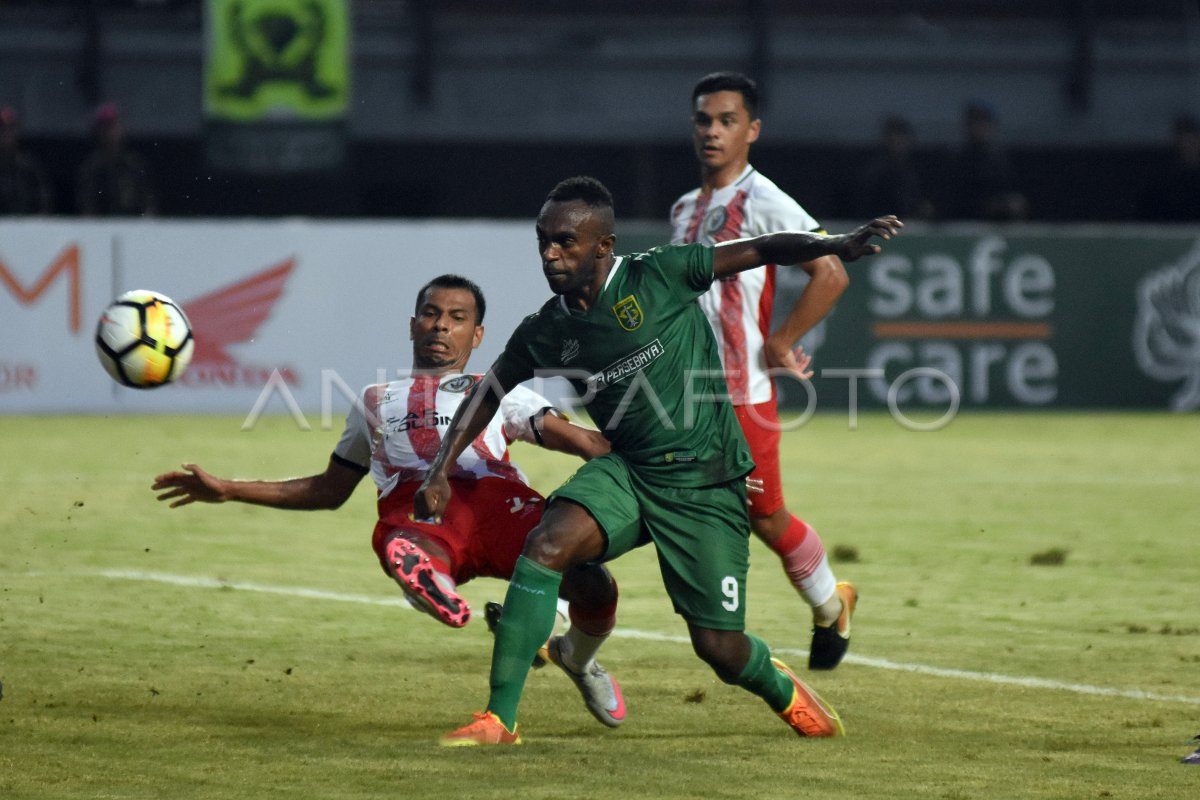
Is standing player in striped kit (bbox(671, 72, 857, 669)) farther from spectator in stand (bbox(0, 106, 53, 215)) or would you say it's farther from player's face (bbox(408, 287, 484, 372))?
spectator in stand (bbox(0, 106, 53, 215))

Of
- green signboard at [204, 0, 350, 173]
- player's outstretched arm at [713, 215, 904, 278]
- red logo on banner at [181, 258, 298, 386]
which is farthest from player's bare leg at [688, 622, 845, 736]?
green signboard at [204, 0, 350, 173]

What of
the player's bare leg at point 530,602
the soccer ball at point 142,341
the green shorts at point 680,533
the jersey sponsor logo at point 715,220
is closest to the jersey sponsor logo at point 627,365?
the green shorts at point 680,533

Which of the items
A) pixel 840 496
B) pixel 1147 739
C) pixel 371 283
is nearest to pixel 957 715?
pixel 1147 739

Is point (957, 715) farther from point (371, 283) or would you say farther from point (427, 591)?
point (371, 283)

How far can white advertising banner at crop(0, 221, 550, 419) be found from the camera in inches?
658

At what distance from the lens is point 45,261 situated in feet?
54.7

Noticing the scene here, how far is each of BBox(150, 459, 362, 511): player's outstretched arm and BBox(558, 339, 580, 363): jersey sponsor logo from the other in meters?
1.01

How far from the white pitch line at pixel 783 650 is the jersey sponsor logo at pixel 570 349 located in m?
1.97

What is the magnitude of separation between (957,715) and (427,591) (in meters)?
1.70

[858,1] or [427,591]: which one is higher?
[858,1]

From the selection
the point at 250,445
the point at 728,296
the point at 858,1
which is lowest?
the point at 250,445

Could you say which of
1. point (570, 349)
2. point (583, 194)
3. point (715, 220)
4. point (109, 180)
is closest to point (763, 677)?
point (570, 349)

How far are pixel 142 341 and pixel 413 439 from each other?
4.40 feet

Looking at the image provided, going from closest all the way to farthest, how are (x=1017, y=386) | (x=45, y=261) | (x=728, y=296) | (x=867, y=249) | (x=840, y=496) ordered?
(x=867, y=249)
(x=728, y=296)
(x=840, y=496)
(x=45, y=261)
(x=1017, y=386)
